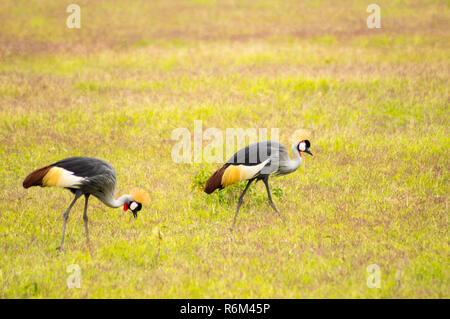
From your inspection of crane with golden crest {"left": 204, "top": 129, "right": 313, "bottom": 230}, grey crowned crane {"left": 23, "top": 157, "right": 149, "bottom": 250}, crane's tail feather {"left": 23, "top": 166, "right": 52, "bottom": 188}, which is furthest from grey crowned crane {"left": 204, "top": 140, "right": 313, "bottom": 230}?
crane's tail feather {"left": 23, "top": 166, "right": 52, "bottom": 188}

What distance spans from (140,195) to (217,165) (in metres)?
3.49

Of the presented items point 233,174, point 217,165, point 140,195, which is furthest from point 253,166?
point 217,165

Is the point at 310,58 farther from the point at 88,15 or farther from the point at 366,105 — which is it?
the point at 88,15

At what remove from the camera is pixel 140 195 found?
659cm

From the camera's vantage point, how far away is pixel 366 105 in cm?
Answer: 1293

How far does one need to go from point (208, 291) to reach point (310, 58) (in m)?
12.9

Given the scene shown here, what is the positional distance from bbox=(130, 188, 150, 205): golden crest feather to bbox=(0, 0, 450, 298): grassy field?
58cm

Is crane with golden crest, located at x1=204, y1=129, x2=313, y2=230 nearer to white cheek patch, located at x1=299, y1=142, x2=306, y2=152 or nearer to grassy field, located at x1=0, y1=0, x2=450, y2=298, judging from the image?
white cheek patch, located at x1=299, y1=142, x2=306, y2=152

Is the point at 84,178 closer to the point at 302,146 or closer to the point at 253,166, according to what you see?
the point at 253,166

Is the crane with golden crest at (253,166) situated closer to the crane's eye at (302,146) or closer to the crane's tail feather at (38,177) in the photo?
the crane's eye at (302,146)

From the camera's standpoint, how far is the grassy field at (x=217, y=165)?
19.6 ft

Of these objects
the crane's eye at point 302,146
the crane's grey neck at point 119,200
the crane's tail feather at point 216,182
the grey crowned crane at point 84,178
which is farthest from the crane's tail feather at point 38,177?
the crane's eye at point 302,146
